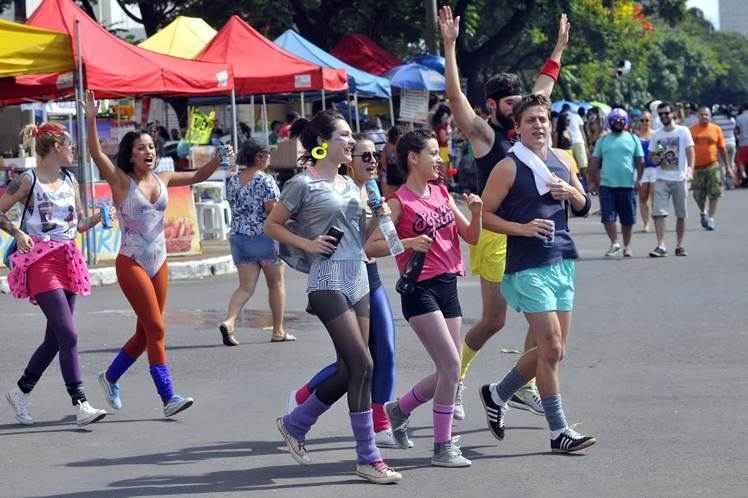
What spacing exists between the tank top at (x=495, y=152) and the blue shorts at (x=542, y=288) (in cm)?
69

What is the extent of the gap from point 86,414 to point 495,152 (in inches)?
107

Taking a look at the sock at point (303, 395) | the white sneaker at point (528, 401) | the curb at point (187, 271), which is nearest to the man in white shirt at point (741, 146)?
the curb at point (187, 271)

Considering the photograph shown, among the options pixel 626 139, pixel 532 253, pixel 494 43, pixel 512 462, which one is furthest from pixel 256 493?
pixel 494 43

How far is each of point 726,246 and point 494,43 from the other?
24575 mm

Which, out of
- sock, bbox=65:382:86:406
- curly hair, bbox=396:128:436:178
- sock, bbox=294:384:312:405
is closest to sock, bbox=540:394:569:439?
sock, bbox=294:384:312:405

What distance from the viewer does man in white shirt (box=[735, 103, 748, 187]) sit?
35531mm

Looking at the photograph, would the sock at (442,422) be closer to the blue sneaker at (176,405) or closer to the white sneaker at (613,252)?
the blue sneaker at (176,405)

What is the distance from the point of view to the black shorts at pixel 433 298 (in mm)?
→ 7633

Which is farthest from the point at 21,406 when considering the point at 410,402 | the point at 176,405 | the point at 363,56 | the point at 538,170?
the point at 363,56

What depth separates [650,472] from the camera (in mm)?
7289

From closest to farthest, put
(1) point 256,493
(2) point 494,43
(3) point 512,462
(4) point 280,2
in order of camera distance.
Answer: (1) point 256,493 < (3) point 512,462 < (4) point 280,2 < (2) point 494,43

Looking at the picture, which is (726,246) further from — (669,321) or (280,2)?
(280,2)

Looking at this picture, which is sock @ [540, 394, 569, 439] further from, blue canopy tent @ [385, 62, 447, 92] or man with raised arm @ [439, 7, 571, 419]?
blue canopy tent @ [385, 62, 447, 92]

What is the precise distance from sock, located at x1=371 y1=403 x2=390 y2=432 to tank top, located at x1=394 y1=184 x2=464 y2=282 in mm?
712
